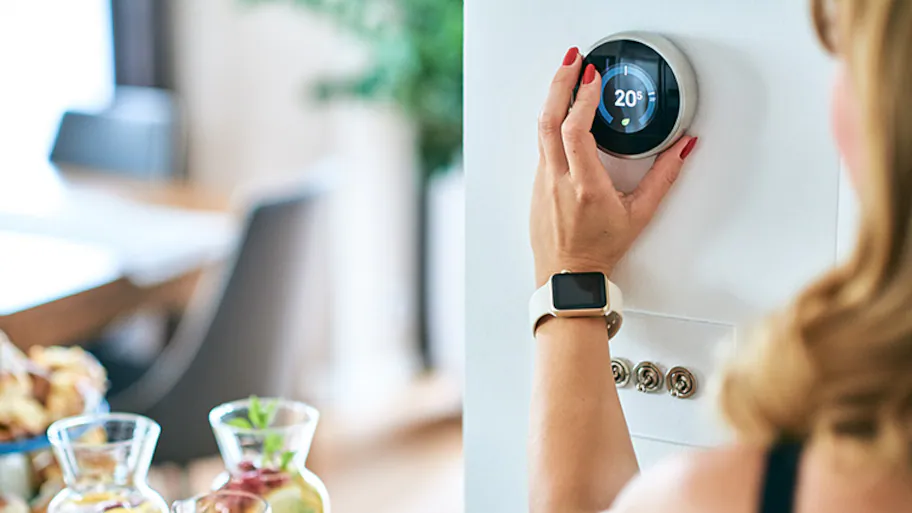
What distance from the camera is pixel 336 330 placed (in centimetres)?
362

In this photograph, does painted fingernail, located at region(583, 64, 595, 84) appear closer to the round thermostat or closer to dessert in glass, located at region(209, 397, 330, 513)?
the round thermostat

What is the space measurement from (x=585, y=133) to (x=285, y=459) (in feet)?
1.33

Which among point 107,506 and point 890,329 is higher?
point 890,329

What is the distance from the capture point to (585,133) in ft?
2.87

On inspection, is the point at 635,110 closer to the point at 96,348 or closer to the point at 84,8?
the point at 96,348

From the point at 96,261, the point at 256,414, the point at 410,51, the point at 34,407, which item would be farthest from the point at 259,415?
the point at 410,51

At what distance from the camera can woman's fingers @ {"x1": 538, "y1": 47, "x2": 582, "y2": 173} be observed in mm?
887

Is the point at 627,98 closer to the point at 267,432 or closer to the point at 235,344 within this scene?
the point at 267,432

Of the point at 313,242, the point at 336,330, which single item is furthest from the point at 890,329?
the point at 336,330

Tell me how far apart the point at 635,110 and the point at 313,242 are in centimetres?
153

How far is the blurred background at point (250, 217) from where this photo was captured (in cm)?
227

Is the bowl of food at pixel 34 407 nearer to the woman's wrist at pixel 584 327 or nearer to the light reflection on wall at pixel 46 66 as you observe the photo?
the woman's wrist at pixel 584 327

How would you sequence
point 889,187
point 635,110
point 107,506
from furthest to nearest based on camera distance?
point 107,506 → point 635,110 → point 889,187

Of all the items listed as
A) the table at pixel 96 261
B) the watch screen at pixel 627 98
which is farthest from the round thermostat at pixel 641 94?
the table at pixel 96 261
